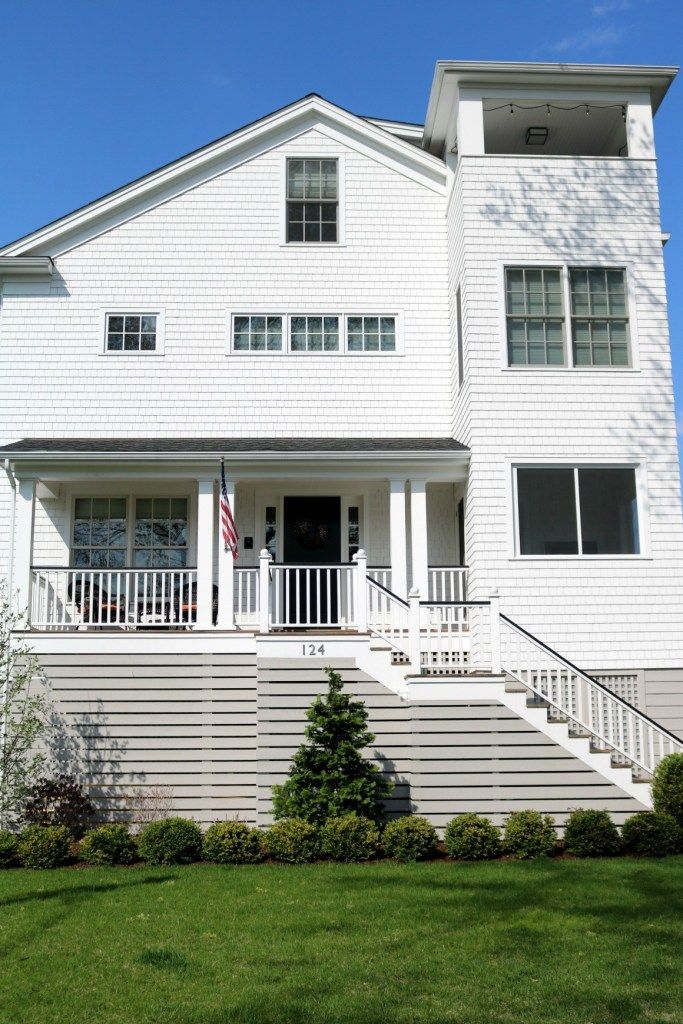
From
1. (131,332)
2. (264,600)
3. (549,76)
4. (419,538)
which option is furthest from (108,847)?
(549,76)

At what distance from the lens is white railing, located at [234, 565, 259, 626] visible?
49.6ft

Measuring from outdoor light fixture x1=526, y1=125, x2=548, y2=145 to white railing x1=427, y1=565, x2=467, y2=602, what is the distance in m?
7.45

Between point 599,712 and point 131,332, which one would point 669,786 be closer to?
point 599,712

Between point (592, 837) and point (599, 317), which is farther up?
point (599, 317)

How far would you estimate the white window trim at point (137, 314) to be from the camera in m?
17.5

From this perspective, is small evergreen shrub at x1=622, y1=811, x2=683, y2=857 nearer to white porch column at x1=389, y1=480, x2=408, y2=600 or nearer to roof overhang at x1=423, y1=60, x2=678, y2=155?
white porch column at x1=389, y1=480, x2=408, y2=600

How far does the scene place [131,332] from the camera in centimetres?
1766

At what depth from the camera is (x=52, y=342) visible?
17500 millimetres

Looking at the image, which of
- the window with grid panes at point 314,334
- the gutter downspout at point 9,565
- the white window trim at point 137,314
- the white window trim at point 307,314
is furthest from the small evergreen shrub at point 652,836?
the white window trim at point 137,314

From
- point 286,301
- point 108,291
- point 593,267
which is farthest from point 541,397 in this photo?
point 108,291

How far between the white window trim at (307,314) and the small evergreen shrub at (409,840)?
8.25 m

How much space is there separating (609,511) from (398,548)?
311 cm

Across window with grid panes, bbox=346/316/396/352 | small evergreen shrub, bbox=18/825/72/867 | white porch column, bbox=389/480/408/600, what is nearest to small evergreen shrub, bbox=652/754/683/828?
white porch column, bbox=389/480/408/600

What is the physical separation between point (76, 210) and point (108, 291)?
55.8 inches
